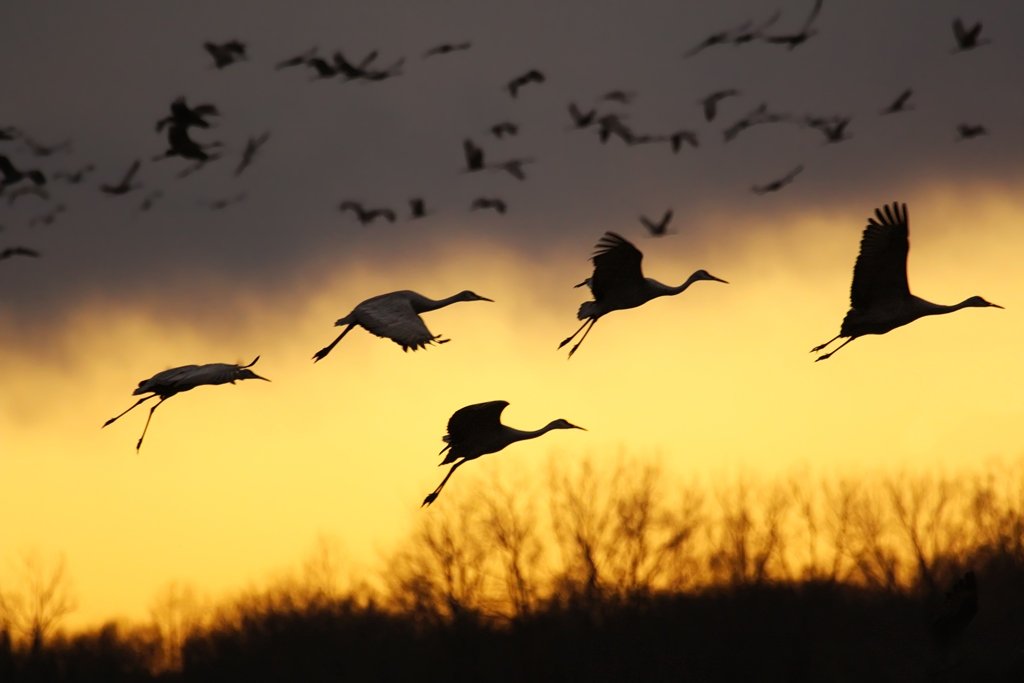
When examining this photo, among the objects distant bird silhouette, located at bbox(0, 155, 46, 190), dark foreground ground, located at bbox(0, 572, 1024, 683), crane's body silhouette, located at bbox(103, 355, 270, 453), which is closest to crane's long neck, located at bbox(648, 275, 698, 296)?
crane's body silhouette, located at bbox(103, 355, 270, 453)

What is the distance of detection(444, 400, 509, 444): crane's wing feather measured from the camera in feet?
96.9

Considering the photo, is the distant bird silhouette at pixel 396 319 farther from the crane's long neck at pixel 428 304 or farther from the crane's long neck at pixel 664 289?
the crane's long neck at pixel 664 289

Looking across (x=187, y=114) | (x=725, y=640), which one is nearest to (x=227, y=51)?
(x=187, y=114)

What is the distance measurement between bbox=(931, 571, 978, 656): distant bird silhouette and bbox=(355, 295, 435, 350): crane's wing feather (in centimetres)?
999

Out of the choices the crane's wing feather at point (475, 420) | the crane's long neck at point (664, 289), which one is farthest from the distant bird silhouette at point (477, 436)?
the crane's long neck at point (664, 289)

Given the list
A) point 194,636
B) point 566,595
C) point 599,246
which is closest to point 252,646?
point 194,636

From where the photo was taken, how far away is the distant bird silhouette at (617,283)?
3109cm

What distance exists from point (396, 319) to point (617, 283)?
4075mm

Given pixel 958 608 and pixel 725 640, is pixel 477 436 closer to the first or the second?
pixel 958 608

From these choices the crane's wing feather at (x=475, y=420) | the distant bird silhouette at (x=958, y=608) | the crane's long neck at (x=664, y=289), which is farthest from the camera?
the distant bird silhouette at (x=958, y=608)

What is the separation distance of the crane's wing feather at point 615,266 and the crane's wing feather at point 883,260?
122 inches

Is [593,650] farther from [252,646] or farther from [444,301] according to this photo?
[444,301]

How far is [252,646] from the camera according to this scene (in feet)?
252

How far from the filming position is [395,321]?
28.9 meters
